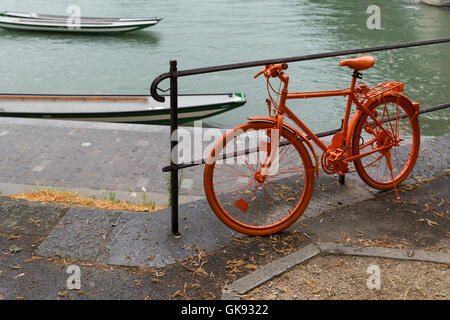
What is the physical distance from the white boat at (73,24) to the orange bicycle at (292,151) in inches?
810

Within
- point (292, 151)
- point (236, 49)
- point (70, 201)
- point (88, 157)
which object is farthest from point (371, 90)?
point (236, 49)

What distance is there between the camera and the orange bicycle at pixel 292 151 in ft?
10.8

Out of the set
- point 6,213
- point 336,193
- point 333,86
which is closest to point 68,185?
point 6,213

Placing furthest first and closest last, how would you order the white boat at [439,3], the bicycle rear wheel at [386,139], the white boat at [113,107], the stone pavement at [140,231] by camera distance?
the white boat at [439,3] → the white boat at [113,107] → the bicycle rear wheel at [386,139] → the stone pavement at [140,231]

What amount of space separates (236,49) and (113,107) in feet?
34.4

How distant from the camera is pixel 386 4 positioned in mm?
30219

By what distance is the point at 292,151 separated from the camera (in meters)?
3.89

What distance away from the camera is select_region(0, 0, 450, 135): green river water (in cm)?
1581

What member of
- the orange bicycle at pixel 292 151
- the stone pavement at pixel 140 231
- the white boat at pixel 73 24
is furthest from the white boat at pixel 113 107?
the white boat at pixel 73 24

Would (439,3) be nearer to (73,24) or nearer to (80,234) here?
(73,24)

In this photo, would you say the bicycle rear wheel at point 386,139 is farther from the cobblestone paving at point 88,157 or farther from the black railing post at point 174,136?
the cobblestone paving at point 88,157

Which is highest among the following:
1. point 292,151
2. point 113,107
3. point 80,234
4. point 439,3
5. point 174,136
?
point 439,3

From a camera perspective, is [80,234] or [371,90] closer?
[80,234]
